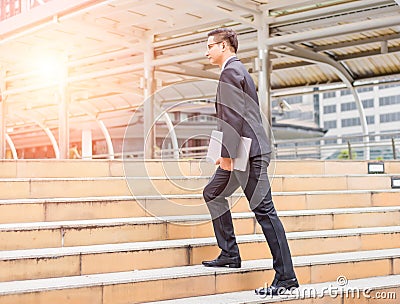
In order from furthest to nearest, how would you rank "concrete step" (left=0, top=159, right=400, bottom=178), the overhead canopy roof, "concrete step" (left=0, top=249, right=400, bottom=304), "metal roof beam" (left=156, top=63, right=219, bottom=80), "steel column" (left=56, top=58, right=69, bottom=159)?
"metal roof beam" (left=156, top=63, right=219, bottom=80) < "steel column" (left=56, top=58, right=69, bottom=159) < the overhead canopy roof < "concrete step" (left=0, top=159, right=400, bottom=178) < "concrete step" (left=0, top=249, right=400, bottom=304)

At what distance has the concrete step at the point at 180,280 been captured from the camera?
147 inches

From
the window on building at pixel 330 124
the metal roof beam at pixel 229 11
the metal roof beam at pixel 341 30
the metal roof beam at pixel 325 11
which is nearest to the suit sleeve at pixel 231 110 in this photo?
the metal roof beam at pixel 229 11

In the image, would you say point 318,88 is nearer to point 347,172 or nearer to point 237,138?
point 347,172

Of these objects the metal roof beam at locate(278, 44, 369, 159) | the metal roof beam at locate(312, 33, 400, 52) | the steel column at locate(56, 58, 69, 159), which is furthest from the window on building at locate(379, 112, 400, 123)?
the steel column at locate(56, 58, 69, 159)

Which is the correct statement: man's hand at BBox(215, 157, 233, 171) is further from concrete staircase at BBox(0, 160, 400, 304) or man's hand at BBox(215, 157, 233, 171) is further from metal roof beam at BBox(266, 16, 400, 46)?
metal roof beam at BBox(266, 16, 400, 46)

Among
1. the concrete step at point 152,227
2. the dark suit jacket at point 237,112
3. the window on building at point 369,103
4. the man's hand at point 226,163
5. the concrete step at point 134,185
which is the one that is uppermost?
the window on building at point 369,103

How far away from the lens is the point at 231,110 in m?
3.99

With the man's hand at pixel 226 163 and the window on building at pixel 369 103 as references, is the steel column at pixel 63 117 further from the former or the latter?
the window on building at pixel 369 103

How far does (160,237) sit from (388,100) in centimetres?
8186

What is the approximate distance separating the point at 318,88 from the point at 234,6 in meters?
7.11

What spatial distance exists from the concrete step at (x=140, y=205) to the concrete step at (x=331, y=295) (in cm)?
132

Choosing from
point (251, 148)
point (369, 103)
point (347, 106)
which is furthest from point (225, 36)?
point (347, 106)

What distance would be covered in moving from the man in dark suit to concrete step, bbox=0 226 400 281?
743 millimetres

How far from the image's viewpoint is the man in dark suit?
13.1 feet
